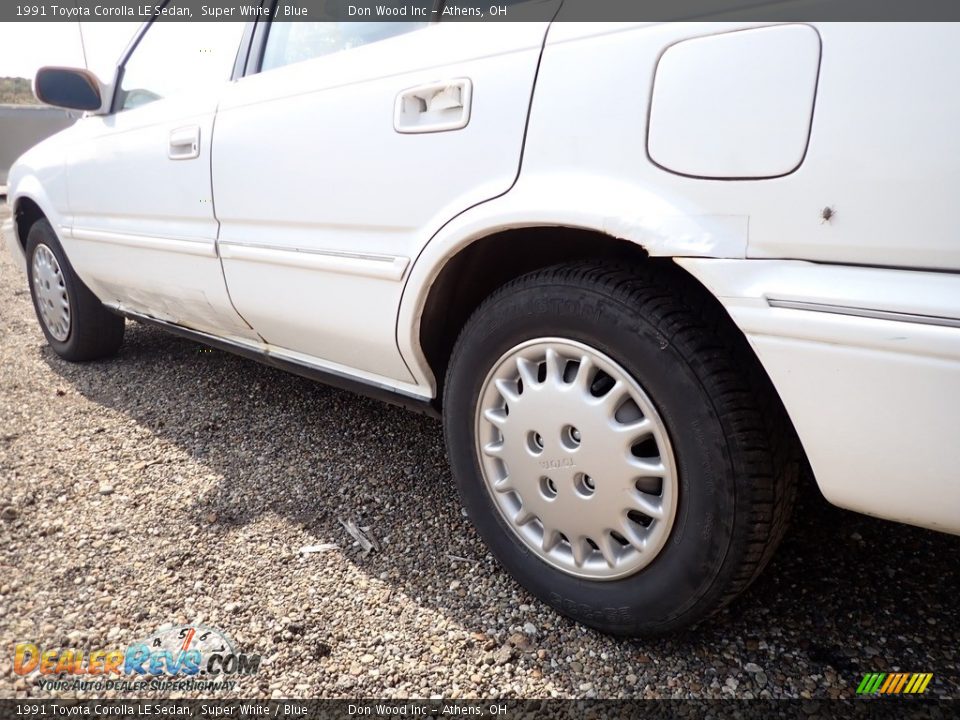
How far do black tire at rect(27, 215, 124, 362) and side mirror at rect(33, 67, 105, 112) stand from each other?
0.77 m

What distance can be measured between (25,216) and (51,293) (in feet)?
1.58

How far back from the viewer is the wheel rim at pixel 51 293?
3688mm

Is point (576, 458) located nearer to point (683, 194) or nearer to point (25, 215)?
point (683, 194)

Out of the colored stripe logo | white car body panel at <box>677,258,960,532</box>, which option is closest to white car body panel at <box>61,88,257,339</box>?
white car body panel at <box>677,258,960,532</box>

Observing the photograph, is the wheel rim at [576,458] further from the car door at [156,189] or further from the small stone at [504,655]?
the car door at [156,189]

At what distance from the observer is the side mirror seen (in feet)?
10.0

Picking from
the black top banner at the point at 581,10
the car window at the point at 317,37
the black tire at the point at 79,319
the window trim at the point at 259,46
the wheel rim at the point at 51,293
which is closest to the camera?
the black top banner at the point at 581,10

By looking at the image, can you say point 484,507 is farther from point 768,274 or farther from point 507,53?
point 507,53

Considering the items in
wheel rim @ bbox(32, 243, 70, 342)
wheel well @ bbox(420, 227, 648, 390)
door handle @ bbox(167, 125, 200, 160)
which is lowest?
wheel rim @ bbox(32, 243, 70, 342)

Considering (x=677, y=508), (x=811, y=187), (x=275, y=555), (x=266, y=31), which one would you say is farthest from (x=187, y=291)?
(x=811, y=187)

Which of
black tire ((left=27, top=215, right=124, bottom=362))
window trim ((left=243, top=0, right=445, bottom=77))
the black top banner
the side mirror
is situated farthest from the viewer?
black tire ((left=27, top=215, right=124, bottom=362))

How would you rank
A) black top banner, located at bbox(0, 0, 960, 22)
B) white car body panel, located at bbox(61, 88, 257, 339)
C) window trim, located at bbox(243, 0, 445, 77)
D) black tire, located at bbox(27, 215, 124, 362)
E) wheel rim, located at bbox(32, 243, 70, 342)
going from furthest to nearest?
wheel rim, located at bbox(32, 243, 70, 342), black tire, located at bbox(27, 215, 124, 362), white car body panel, located at bbox(61, 88, 257, 339), window trim, located at bbox(243, 0, 445, 77), black top banner, located at bbox(0, 0, 960, 22)

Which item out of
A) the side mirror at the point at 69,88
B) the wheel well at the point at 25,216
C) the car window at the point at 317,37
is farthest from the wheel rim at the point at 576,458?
the wheel well at the point at 25,216

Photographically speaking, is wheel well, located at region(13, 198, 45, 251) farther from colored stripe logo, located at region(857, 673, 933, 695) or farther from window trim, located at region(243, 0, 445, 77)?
colored stripe logo, located at region(857, 673, 933, 695)
